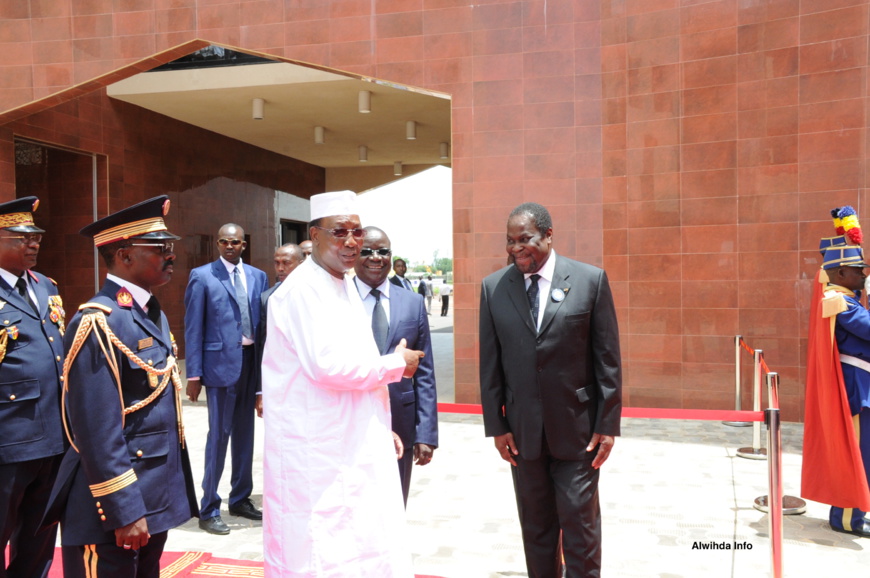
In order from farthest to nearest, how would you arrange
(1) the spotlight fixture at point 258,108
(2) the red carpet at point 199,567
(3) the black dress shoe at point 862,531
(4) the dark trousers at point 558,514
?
1. (1) the spotlight fixture at point 258,108
2. (3) the black dress shoe at point 862,531
3. (2) the red carpet at point 199,567
4. (4) the dark trousers at point 558,514

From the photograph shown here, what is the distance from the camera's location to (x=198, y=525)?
4832 mm

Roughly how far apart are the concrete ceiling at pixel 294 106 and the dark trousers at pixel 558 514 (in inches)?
253

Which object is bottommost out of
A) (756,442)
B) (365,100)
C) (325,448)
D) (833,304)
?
(756,442)

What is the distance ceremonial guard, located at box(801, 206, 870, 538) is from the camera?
14.9 ft

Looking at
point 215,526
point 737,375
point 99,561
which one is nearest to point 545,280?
point 99,561

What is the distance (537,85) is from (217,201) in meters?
8.18

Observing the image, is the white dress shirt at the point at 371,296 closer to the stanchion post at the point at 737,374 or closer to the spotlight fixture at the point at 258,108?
the stanchion post at the point at 737,374

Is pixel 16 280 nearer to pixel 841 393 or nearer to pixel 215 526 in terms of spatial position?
pixel 215 526

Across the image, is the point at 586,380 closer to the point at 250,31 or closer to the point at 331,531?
the point at 331,531

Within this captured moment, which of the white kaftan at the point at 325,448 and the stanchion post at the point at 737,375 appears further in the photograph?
the stanchion post at the point at 737,375

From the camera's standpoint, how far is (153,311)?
9.05ft

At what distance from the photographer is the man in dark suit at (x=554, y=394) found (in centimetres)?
310

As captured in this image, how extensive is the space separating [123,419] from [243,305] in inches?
108

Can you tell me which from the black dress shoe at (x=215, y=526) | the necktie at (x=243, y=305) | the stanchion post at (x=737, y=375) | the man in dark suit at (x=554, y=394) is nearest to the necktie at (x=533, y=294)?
the man in dark suit at (x=554, y=394)
